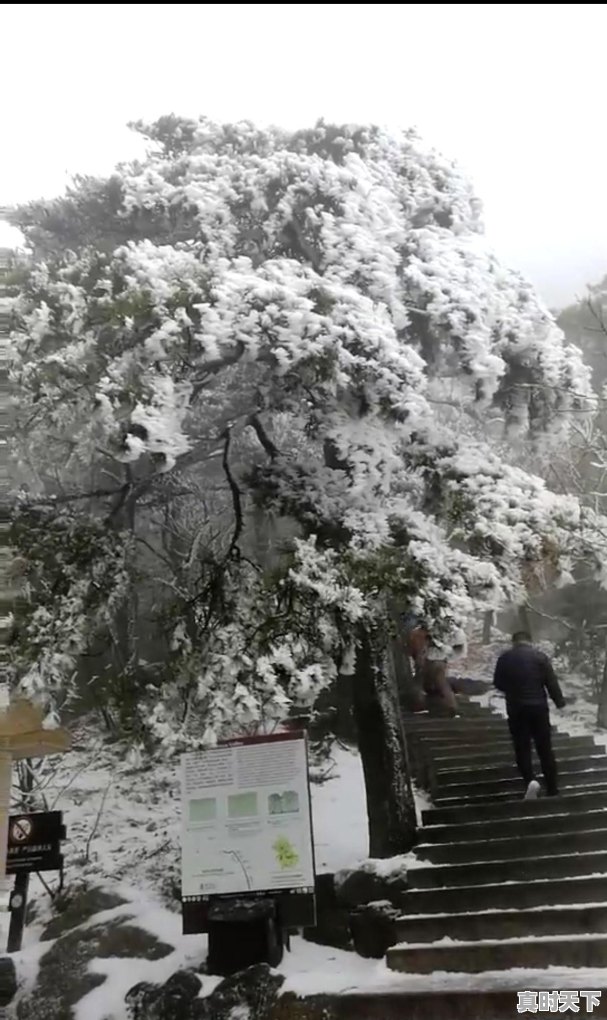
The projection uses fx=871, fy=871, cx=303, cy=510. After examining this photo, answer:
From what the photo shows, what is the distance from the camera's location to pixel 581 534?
8.58ft

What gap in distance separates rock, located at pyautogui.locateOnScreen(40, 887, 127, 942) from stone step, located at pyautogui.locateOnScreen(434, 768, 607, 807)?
1032mm

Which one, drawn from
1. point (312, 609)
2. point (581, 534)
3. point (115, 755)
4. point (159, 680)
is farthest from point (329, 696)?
point (581, 534)

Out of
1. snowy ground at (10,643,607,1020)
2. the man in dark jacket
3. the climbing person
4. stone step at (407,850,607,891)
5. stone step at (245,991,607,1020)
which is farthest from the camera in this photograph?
the climbing person

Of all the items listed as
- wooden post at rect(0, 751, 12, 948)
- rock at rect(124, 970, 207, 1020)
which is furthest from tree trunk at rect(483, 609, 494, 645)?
wooden post at rect(0, 751, 12, 948)

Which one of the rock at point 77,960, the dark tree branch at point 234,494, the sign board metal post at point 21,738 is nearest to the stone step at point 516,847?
the rock at point 77,960

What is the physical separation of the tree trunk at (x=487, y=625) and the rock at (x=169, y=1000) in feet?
4.17

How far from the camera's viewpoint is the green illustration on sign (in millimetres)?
2533

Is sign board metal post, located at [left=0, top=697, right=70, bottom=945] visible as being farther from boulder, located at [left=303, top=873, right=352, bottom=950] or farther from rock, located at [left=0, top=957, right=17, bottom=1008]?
boulder, located at [left=303, top=873, right=352, bottom=950]

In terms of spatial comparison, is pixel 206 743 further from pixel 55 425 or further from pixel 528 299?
pixel 528 299

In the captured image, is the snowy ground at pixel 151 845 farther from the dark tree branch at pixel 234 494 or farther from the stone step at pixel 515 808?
the dark tree branch at pixel 234 494

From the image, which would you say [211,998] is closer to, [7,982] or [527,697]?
[7,982]

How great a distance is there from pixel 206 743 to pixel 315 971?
0.70m

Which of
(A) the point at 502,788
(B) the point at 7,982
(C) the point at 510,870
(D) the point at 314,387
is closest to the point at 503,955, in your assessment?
(C) the point at 510,870

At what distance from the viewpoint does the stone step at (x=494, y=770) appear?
2457mm
